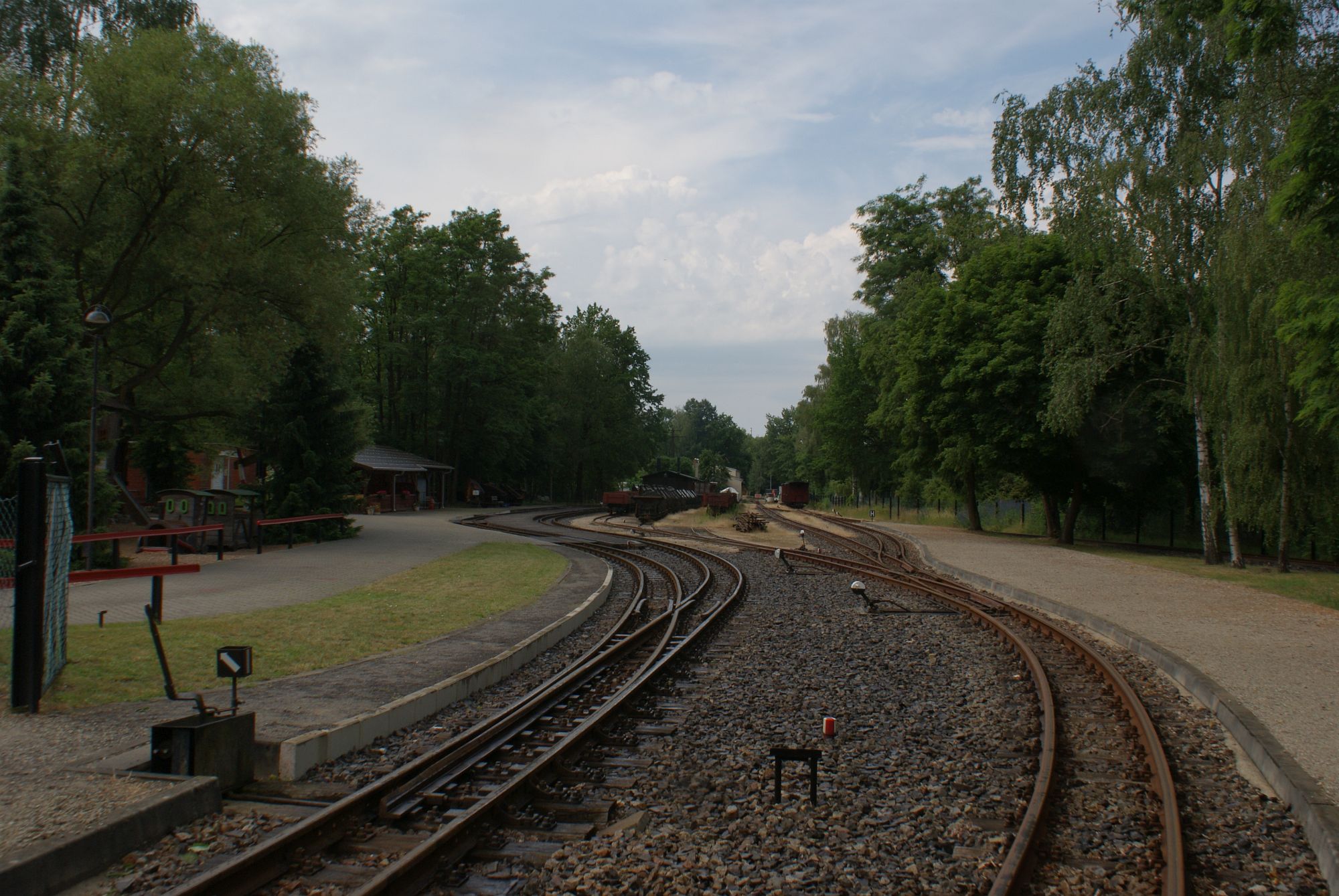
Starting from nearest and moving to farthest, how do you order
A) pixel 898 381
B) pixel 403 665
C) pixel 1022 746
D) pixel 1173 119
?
pixel 1022 746 < pixel 403 665 < pixel 1173 119 < pixel 898 381

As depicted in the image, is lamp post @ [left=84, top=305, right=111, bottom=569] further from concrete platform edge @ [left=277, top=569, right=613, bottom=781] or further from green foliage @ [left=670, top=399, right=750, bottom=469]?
green foliage @ [left=670, top=399, right=750, bottom=469]

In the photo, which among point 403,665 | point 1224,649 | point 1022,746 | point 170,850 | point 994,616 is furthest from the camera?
point 994,616

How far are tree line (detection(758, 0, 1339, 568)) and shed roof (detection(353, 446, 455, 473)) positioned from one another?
23382 mm

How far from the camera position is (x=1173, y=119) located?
23031 mm

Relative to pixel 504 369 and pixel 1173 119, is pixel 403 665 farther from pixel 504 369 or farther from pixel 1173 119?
pixel 504 369

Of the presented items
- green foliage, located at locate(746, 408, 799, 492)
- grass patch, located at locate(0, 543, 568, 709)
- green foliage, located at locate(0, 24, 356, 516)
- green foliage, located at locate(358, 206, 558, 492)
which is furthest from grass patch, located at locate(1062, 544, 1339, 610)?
green foliage, located at locate(746, 408, 799, 492)

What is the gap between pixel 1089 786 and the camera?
5914mm

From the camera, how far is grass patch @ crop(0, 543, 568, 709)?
25.7ft

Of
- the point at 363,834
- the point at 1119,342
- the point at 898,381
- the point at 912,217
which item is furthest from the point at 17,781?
the point at 912,217

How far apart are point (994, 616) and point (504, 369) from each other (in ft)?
144

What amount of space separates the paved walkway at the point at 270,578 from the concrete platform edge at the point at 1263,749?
1123 centimetres

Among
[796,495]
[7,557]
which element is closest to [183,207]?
[7,557]

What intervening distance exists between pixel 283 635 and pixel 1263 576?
65.4ft

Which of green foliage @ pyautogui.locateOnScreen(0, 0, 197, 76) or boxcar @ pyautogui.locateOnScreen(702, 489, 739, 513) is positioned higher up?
green foliage @ pyautogui.locateOnScreen(0, 0, 197, 76)
